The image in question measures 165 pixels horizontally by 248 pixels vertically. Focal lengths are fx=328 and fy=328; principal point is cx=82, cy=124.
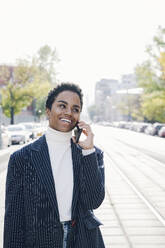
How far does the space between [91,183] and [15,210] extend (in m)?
0.50

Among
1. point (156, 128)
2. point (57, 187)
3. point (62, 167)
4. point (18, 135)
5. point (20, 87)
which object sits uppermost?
point (20, 87)

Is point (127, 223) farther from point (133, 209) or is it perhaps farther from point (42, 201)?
point (42, 201)

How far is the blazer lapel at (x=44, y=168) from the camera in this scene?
200cm

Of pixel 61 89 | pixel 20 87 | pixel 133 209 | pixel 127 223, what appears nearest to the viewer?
pixel 61 89

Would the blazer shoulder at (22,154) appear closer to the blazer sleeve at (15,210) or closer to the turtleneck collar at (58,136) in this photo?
the blazer sleeve at (15,210)

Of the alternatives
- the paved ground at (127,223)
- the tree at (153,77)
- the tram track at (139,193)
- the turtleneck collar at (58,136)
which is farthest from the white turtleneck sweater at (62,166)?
the tree at (153,77)

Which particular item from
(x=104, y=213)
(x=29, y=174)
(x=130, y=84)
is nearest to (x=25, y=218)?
(x=29, y=174)

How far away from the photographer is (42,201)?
2.00 meters

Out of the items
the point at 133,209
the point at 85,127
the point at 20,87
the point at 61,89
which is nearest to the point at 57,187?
the point at 85,127

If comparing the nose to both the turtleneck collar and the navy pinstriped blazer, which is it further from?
the navy pinstriped blazer

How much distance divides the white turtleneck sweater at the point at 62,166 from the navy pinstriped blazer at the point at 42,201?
3 cm

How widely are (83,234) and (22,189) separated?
0.48 metres

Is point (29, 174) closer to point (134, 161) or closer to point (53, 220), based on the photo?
point (53, 220)

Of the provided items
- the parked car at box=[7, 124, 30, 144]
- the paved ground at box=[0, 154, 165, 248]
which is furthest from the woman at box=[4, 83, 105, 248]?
the parked car at box=[7, 124, 30, 144]
